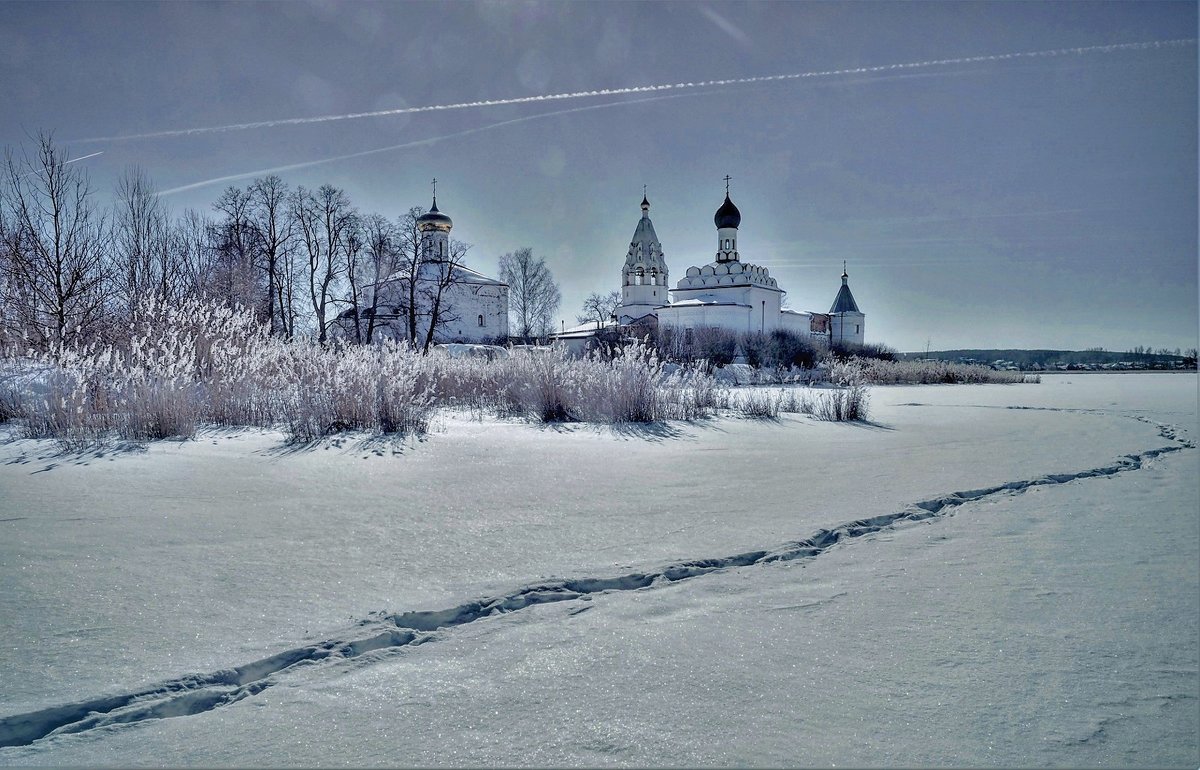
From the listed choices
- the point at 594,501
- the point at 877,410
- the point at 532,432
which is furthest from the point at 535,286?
the point at 594,501

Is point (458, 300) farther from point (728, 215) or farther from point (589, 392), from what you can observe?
point (589, 392)

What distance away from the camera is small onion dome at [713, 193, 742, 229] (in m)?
44.1

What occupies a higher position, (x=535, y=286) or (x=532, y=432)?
(x=535, y=286)

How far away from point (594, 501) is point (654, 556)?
3.42 feet

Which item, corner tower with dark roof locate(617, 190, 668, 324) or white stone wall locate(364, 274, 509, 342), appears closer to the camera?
white stone wall locate(364, 274, 509, 342)

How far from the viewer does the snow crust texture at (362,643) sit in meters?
1.43

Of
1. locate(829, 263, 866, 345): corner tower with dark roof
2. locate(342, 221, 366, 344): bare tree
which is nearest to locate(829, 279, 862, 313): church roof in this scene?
locate(829, 263, 866, 345): corner tower with dark roof

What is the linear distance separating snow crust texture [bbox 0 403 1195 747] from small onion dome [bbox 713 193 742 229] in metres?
42.9

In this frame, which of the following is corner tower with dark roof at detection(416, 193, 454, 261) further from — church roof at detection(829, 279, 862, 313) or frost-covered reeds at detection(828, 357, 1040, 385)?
church roof at detection(829, 279, 862, 313)

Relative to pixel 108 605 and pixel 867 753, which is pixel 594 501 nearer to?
pixel 108 605

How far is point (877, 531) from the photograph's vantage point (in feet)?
10.1

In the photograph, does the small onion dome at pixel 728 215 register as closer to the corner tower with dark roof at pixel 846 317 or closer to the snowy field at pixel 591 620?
the corner tower with dark roof at pixel 846 317

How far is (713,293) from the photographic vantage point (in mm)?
42781

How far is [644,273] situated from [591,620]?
1784 inches
